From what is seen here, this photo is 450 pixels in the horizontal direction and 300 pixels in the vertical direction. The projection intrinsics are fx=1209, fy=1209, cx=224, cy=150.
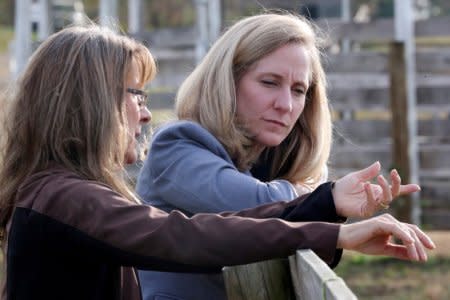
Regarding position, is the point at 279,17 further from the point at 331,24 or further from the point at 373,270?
the point at 331,24

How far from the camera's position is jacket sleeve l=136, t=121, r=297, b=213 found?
3.10 metres

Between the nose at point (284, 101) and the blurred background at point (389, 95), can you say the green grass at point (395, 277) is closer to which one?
the blurred background at point (389, 95)

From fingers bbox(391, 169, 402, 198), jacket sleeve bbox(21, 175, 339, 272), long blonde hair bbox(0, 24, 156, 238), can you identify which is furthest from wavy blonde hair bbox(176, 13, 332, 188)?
jacket sleeve bbox(21, 175, 339, 272)

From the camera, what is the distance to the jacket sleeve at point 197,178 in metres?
3.10

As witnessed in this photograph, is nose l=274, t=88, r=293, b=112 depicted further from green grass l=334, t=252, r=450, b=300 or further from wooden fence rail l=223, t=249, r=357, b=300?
green grass l=334, t=252, r=450, b=300

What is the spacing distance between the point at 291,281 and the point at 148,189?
797mm

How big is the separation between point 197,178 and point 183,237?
730mm

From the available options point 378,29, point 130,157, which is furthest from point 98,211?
point 378,29

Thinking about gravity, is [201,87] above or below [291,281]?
above

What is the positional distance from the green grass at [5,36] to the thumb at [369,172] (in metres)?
37.4

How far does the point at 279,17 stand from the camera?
3.53m

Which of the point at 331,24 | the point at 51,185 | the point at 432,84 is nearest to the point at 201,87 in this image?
the point at 51,185

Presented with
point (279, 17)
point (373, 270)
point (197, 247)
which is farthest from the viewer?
point (373, 270)

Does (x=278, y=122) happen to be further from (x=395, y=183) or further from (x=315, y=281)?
(x=315, y=281)
